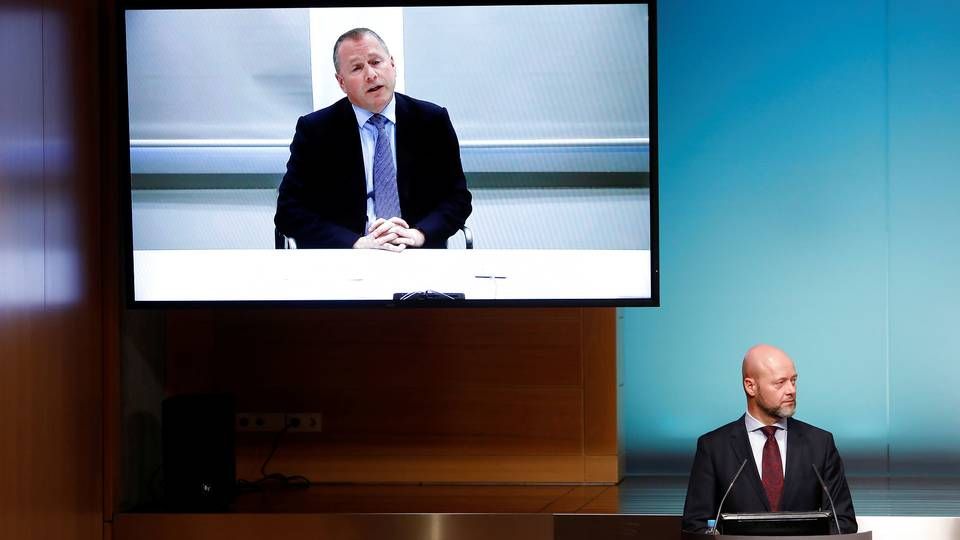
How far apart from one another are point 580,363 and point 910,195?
1509 millimetres

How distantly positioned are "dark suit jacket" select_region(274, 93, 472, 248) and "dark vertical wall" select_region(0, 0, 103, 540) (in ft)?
2.28

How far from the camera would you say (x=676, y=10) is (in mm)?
4816

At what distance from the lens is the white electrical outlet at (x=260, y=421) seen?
465cm

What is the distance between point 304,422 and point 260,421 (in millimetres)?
175

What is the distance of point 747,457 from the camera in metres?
3.14

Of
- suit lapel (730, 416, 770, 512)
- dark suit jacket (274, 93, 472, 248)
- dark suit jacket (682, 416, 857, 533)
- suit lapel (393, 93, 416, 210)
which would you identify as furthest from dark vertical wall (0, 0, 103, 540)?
suit lapel (730, 416, 770, 512)

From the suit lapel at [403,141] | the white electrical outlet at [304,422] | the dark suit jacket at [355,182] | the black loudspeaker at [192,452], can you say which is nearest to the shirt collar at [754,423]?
the dark suit jacket at [355,182]

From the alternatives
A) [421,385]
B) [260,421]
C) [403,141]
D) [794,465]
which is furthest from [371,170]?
[794,465]

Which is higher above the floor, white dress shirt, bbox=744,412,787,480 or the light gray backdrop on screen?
the light gray backdrop on screen

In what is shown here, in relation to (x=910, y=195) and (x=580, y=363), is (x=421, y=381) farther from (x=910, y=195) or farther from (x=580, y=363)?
(x=910, y=195)

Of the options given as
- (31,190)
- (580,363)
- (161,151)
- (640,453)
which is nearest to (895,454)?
(640,453)

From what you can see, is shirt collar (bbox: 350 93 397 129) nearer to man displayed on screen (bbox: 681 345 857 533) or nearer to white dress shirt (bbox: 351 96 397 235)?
white dress shirt (bbox: 351 96 397 235)

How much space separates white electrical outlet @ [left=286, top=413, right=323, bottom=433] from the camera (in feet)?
15.3

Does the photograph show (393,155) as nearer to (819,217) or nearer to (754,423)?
(754,423)
